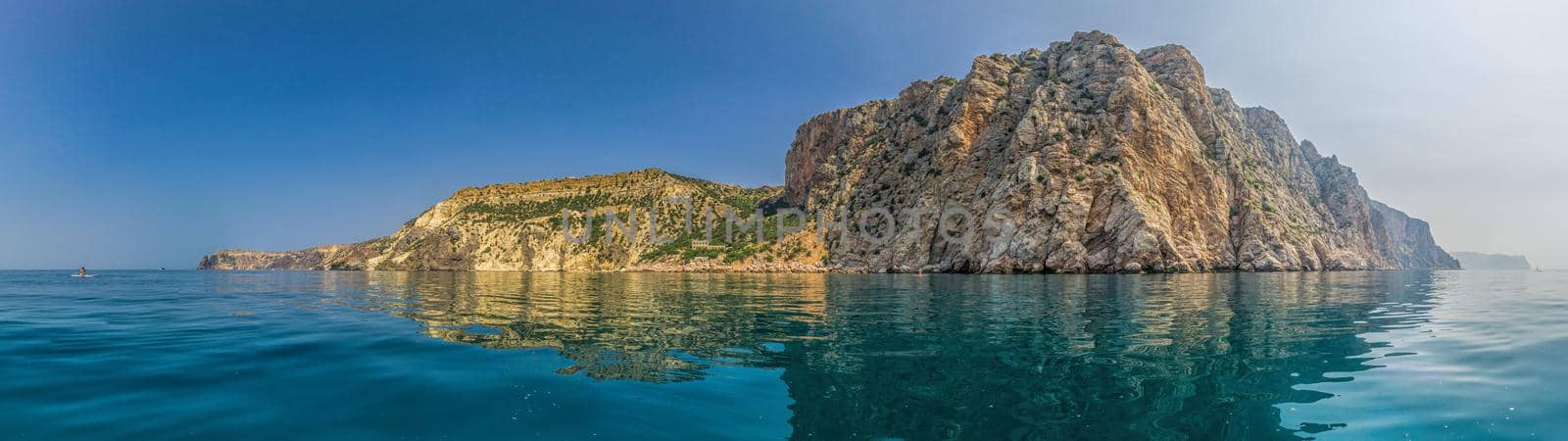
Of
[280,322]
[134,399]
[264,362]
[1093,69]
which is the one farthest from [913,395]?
[1093,69]

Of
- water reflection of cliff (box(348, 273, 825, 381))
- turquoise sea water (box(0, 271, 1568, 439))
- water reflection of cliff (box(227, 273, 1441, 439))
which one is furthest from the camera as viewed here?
water reflection of cliff (box(348, 273, 825, 381))

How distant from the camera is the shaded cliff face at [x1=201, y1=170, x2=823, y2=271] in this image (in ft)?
436

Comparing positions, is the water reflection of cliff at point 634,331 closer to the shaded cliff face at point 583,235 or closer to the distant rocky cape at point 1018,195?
the distant rocky cape at point 1018,195

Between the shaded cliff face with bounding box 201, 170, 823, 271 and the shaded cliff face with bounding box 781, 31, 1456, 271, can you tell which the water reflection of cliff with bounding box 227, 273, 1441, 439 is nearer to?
the shaded cliff face with bounding box 781, 31, 1456, 271

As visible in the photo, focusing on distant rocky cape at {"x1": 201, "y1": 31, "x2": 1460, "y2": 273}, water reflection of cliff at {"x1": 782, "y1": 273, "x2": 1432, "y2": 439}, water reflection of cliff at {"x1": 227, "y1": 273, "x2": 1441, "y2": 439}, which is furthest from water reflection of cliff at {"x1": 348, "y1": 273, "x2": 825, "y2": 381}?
Answer: distant rocky cape at {"x1": 201, "y1": 31, "x2": 1460, "y2": 273}

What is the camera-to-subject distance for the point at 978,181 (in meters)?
109

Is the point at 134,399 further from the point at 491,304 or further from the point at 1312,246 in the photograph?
the point at 1312,246

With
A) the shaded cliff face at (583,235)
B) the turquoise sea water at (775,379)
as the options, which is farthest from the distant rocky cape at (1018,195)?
the turquoise sea water at (775,379)

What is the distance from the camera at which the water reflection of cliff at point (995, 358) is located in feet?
26.0

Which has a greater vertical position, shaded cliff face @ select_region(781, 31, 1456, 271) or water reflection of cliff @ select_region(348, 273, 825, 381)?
shaded cliff face @ select_region(781, 31, 1456, 271)

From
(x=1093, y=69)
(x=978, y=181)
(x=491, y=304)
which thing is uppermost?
(x=1093, y=69)

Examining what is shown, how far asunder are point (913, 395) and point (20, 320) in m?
24.4

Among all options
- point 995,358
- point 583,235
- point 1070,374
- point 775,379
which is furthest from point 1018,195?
point 583,235

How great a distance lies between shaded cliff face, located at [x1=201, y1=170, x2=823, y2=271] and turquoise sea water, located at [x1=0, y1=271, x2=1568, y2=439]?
10075 centimetres
